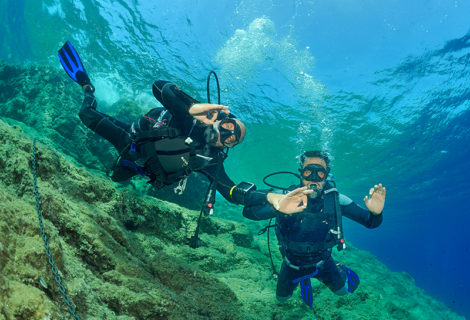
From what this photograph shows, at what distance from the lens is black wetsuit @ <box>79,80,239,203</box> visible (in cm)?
353

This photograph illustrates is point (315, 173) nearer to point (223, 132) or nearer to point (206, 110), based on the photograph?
point (223, 132)

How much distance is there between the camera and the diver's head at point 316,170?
491 centimetres

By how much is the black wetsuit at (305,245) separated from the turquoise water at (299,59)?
1106 cm

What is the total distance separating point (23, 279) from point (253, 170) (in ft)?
116

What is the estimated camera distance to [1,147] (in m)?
2.53

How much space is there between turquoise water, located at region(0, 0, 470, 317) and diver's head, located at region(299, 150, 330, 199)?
9766 millimetres

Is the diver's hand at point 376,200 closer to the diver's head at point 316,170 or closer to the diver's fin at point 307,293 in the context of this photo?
the diver's head at point 316,170

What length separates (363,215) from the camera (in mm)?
4734

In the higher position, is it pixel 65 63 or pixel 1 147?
pixel 65 63

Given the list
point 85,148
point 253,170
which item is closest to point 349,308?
point 85,148

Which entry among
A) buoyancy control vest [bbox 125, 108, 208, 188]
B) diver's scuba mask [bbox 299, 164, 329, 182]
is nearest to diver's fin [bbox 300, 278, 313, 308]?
diver's scuba mask [bbox 299, 164, 329, 182]

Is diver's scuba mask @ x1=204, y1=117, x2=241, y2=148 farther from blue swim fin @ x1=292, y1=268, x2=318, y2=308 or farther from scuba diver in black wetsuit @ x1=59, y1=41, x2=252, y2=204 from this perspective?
blue swim fin @ x1=292, y1=268, x2=318, y2=308

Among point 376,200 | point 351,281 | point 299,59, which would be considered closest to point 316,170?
point 376,200

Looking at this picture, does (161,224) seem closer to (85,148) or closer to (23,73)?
(85,148)
